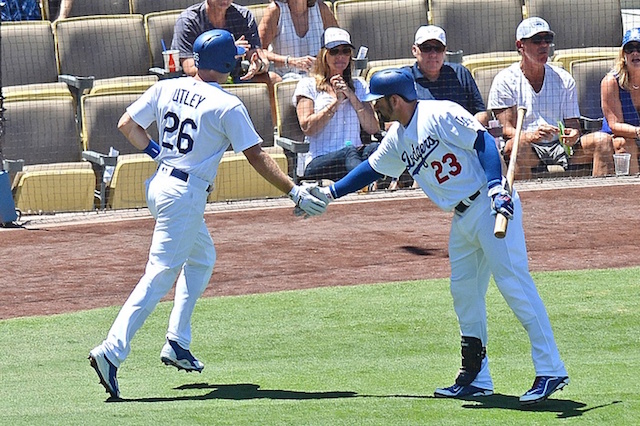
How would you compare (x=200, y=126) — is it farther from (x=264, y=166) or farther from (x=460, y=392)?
(x=460, y=392)

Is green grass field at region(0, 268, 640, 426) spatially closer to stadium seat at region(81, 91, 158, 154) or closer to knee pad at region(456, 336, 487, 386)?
knee pad at region(456, 336, 487, 386)

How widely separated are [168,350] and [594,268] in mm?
3676

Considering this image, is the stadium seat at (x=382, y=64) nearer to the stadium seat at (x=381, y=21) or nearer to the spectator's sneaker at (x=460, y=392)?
the stadium seat at (x=381, y=21)

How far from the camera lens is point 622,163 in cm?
1137

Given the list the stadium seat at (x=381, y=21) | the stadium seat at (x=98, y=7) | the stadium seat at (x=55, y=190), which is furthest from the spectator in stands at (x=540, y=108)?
the stadium seat at (x=98, y=7)

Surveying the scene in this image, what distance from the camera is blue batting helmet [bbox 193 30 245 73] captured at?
580 cm

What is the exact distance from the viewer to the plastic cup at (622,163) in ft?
37.1

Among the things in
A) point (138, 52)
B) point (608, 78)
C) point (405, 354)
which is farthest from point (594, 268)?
point (138, 52)

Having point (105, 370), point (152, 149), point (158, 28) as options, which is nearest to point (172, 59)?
point (158, 28)

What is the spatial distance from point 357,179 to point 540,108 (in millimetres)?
5724

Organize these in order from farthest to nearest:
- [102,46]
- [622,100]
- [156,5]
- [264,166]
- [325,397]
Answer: [156,5]
[102,46]
[622,100]
[264,166]
[325,397]

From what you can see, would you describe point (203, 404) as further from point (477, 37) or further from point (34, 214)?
point (477, 37)

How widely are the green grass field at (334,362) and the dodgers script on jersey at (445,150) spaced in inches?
39.2

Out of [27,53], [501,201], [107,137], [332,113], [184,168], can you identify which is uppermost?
[27,53]
